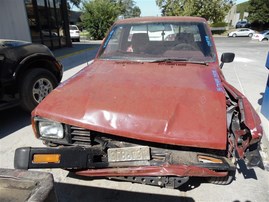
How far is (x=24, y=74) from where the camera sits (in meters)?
4.20

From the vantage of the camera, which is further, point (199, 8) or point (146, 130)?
point (199, 8)

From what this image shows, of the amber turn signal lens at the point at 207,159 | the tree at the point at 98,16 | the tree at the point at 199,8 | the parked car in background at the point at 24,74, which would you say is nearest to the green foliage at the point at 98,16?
the tree at the point at 98,16

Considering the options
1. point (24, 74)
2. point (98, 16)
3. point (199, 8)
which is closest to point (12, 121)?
point (24, 74)

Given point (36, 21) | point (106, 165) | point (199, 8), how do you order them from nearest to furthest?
point (106, 165) → point (36, 21) → point (199, 8)

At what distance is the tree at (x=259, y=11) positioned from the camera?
122ft

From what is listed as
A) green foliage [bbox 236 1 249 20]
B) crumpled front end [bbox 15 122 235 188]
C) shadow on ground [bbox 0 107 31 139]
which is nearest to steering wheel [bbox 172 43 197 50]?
crumpled front end [bbox 15 122 235 188]

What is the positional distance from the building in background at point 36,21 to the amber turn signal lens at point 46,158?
32.9ft

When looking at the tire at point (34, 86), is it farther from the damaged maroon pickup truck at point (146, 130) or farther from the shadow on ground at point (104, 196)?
the shadow on ground at point (104, 196)

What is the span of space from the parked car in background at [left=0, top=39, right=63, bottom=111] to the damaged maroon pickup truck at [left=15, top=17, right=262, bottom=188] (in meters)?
1.83

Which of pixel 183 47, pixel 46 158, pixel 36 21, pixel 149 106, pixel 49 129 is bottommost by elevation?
pixel 46 158

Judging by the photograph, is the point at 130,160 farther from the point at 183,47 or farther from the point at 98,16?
the point at 98,16

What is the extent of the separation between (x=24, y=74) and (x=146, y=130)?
317 cm

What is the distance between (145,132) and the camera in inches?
73.4

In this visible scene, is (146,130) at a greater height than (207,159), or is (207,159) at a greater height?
(146,130)
